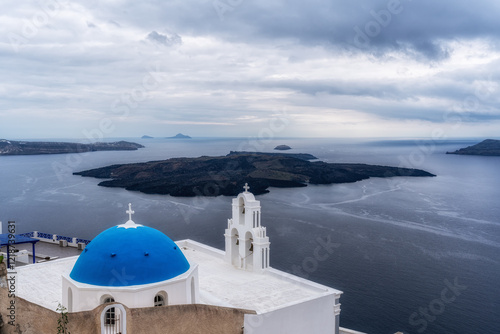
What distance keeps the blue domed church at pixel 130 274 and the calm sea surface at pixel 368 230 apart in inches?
452

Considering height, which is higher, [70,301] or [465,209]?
[70,301]

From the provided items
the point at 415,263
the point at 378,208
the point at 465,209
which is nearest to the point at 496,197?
the point at 465,209

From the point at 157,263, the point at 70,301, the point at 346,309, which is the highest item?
the point at 157,263

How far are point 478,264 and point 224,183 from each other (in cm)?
3811

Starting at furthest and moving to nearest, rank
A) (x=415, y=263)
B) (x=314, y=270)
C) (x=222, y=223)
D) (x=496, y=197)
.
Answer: (x=496, y=197) → (x=222, y=223) → (x=415, y=263) → (x=314, y=270)

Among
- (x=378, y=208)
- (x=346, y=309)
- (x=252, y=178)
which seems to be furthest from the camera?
(x=252, y=178)

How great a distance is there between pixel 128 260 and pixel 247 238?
560cm

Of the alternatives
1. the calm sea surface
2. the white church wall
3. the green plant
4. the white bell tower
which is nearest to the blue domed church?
the green plant

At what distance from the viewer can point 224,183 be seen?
205ft

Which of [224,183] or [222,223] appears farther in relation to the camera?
[224,183]

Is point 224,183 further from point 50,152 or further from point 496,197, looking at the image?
point 50,152

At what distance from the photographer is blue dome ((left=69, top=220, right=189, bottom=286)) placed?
10.8 m

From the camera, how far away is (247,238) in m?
15.8

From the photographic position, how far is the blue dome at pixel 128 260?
35.6ft
